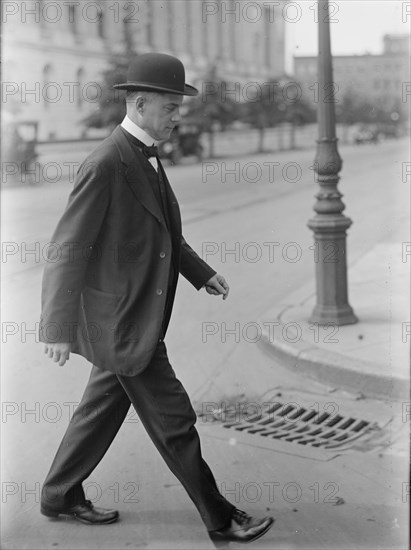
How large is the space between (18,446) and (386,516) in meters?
1.98

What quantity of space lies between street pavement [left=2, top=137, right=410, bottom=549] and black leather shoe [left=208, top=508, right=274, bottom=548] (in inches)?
1.8

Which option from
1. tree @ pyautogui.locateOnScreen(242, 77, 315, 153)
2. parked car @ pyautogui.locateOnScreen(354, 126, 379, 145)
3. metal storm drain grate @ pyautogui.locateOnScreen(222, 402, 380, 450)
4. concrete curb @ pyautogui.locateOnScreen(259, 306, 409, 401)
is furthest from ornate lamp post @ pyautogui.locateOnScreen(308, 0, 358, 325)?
parked car @ pyautogui.locateOnScreen(354, 126, 379, 145)

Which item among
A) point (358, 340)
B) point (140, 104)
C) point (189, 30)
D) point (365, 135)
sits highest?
point (189, 30)

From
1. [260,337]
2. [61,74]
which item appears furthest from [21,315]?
[61,74]

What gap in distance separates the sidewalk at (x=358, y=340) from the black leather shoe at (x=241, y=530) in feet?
6.90

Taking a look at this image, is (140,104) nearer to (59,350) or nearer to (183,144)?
(59,350)

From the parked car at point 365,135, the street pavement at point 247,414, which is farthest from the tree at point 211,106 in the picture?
the street pavement at point 247,414

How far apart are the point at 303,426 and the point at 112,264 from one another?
6.78 ft

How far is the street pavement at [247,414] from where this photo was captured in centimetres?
375

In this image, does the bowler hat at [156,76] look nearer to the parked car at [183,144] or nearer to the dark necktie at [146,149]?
the dark necktie at [146,149]

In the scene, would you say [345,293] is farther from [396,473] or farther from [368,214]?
[368,214]

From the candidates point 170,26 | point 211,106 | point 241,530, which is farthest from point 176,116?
point 170,26

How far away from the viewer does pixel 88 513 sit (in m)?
3.78

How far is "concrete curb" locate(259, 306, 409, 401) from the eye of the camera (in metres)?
5.57
